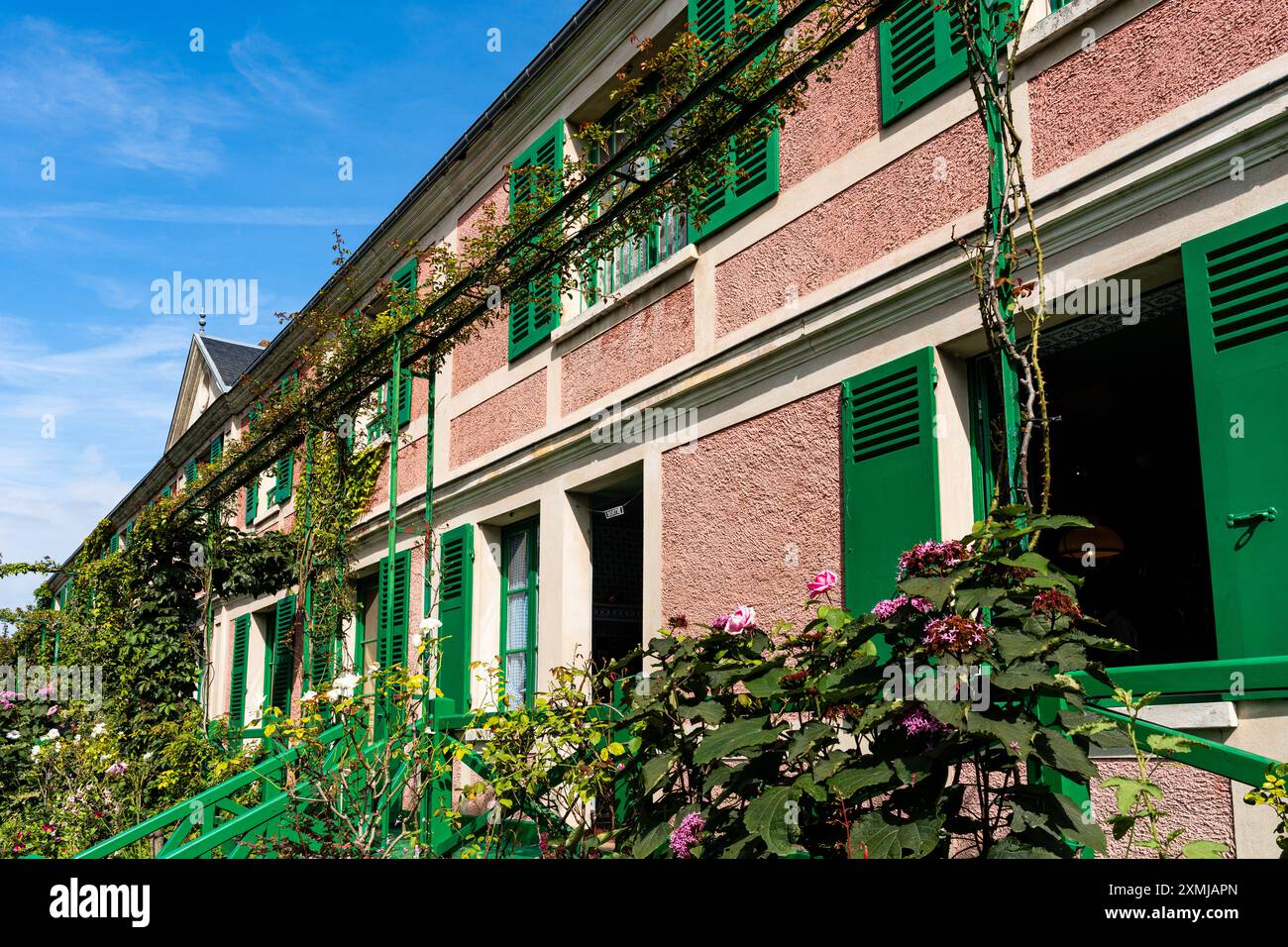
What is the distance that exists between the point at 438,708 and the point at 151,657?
4647 millimetres

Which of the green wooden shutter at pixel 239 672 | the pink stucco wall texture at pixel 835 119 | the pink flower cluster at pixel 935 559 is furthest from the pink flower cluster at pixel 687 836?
the green wooden shutter at pixel 239 672

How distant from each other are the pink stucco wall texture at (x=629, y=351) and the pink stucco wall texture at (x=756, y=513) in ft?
2.19

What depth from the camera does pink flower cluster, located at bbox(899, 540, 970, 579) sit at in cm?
269

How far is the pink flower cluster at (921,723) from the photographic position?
8.23 ft

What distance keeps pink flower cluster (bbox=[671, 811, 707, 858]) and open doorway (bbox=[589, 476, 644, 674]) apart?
185 inches

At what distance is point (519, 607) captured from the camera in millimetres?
8297

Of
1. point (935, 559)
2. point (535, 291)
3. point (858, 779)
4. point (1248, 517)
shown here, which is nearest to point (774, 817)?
point (858, 779)

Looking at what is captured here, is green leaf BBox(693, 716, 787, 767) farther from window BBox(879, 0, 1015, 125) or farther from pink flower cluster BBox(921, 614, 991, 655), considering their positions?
window BBox(879, 0, 1015, 125)

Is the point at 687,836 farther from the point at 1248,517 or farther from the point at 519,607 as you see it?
the point at 519,607

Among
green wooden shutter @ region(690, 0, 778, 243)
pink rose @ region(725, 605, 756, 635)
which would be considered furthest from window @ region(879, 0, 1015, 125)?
pink rose @ region(725, 605, 756, 635)

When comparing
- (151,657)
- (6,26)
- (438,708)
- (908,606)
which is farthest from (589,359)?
(908,606)

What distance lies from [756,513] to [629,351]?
1.78 m

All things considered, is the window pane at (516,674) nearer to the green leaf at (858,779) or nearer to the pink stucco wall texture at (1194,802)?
the pink stucco wall texture at (1194,802)
